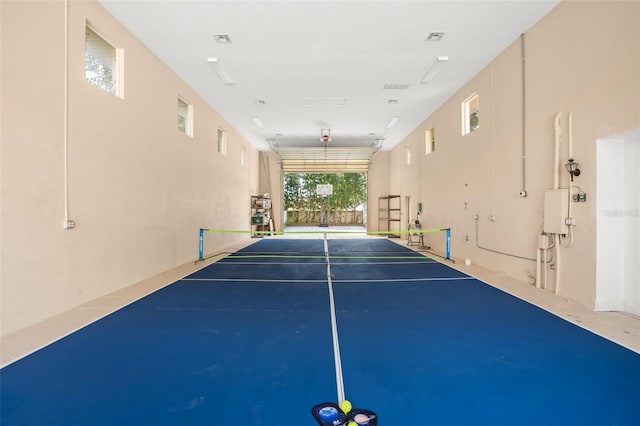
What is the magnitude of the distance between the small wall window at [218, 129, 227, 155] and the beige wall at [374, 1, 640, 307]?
6927mm

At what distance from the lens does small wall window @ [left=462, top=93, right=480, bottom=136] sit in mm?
7332

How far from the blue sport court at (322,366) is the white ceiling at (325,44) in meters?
4.17

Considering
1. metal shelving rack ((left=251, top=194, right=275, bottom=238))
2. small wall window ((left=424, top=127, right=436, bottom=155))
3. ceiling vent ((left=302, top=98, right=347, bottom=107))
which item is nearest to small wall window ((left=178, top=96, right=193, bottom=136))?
ceiling vent ((left=302, top=98, right=347, bottom=107))

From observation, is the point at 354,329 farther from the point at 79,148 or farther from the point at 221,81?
the point at 221,81

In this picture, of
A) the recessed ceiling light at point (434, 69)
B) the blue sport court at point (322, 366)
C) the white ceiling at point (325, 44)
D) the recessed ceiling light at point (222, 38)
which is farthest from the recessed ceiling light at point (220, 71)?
the blue sport court at point (322, 366)

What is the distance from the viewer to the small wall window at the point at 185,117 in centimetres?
763

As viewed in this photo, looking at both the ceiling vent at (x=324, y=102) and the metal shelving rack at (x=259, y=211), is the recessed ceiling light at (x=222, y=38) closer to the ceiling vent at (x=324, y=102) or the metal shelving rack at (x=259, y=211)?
the ceiling vent at (x=324, y=102)

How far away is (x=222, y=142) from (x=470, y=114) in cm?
734

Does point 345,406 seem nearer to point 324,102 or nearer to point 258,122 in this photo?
point 324,102

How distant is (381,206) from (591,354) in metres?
13.7

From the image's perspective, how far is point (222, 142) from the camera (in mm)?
10547

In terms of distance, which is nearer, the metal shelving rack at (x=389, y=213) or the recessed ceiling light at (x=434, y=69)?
the recessed ceiling light at (x=434, y=69)

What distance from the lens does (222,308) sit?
4.12 metres

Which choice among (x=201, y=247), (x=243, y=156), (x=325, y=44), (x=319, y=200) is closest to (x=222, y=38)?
(x=325, y=44)
